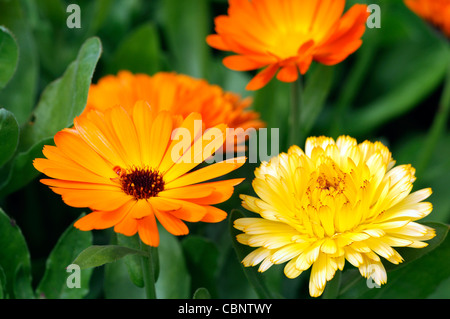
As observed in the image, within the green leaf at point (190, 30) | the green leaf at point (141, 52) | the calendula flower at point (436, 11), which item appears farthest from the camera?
the green leaf at point (190, 30)

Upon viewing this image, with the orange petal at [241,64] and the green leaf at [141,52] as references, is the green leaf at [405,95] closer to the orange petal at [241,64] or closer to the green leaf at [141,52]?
the green leaf at [141,52]

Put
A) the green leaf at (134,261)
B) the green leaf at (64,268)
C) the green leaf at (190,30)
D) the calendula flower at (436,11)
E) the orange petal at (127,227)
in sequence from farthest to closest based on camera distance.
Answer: the green leaf at (190,30), the calendula flower at (436,11), the green leaf at (64,268), the green leaf at (134,261), the orange petal at (127,227)

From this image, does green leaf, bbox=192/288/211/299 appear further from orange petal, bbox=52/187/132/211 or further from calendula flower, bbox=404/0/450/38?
calendula flower, bbox=404/0/450/38

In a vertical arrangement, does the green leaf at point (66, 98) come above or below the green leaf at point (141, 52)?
below

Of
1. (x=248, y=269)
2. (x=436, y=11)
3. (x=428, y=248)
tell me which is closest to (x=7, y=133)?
(x=248, y=269)

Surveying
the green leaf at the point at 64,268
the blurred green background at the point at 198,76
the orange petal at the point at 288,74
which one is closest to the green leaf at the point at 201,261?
the blurred green background at the point at 198,76

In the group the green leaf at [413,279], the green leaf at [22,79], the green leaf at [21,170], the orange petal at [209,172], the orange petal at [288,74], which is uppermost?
the green leaf at [22,79]
